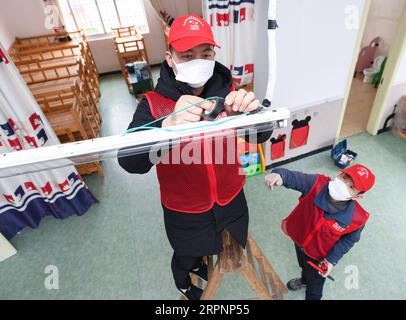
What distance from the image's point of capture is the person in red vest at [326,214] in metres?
1.14

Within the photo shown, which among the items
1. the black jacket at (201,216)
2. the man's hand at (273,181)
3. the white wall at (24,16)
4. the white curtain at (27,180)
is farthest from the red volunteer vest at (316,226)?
the white wall at (24,16)

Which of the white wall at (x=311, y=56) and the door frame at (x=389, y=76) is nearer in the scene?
the white wall at (x=311, y=56)

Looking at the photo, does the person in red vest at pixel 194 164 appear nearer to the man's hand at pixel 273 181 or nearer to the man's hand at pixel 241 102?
the man's hand at pixel 241 102

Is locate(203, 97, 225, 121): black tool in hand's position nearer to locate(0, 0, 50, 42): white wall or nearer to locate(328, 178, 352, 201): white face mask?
locate(328, 178, 352, 201): white face mask

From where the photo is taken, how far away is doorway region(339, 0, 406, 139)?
10.7 ft

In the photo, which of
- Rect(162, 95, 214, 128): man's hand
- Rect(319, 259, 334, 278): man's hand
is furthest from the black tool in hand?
Rect(319, 259, 334, 278): man's hand

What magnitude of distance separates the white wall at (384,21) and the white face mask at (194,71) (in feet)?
12.6

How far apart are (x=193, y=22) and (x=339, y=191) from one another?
936mm

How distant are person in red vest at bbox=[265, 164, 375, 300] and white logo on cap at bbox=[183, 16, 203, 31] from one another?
76 centimetres

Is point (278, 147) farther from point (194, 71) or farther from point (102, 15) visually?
point (102, 15)

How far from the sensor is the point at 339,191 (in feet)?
3.76

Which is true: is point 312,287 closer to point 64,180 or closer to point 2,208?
point 64,180

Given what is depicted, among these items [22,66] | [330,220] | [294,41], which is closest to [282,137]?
[294,41]

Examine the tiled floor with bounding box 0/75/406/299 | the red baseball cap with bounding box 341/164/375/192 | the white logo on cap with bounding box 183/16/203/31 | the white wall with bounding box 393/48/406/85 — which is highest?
the white logo on cap with bounding box 183/16/203/31
